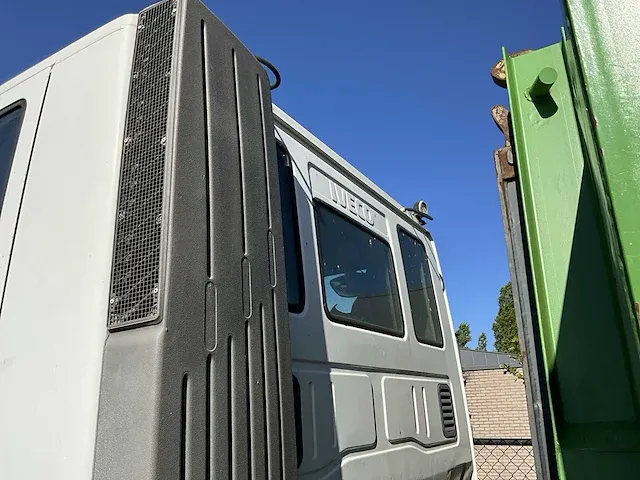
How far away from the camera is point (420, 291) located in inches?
129

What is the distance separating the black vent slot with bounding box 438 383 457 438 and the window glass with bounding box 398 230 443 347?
0.25 m

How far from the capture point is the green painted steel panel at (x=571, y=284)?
108 centimetres

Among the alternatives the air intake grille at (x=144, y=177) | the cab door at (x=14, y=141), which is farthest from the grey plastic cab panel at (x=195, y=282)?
the cab door at (x=14, y=141)

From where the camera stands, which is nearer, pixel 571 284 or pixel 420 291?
pixel 571 284

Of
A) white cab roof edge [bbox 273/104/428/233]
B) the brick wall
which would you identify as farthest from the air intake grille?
the brick wall

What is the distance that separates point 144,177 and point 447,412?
217 centimetres

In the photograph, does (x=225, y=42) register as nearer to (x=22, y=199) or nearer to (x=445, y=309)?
(x=22, y=199)

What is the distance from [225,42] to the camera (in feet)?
5.14

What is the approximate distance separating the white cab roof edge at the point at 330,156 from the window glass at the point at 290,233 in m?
0.15

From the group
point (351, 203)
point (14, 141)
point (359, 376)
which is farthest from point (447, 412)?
point (14, 141)

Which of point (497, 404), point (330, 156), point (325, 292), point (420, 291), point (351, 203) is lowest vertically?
point (325, 292)

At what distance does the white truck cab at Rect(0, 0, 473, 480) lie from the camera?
1105mm

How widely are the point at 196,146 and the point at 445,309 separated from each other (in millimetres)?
2581

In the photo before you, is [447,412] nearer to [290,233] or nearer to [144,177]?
[290,233]
